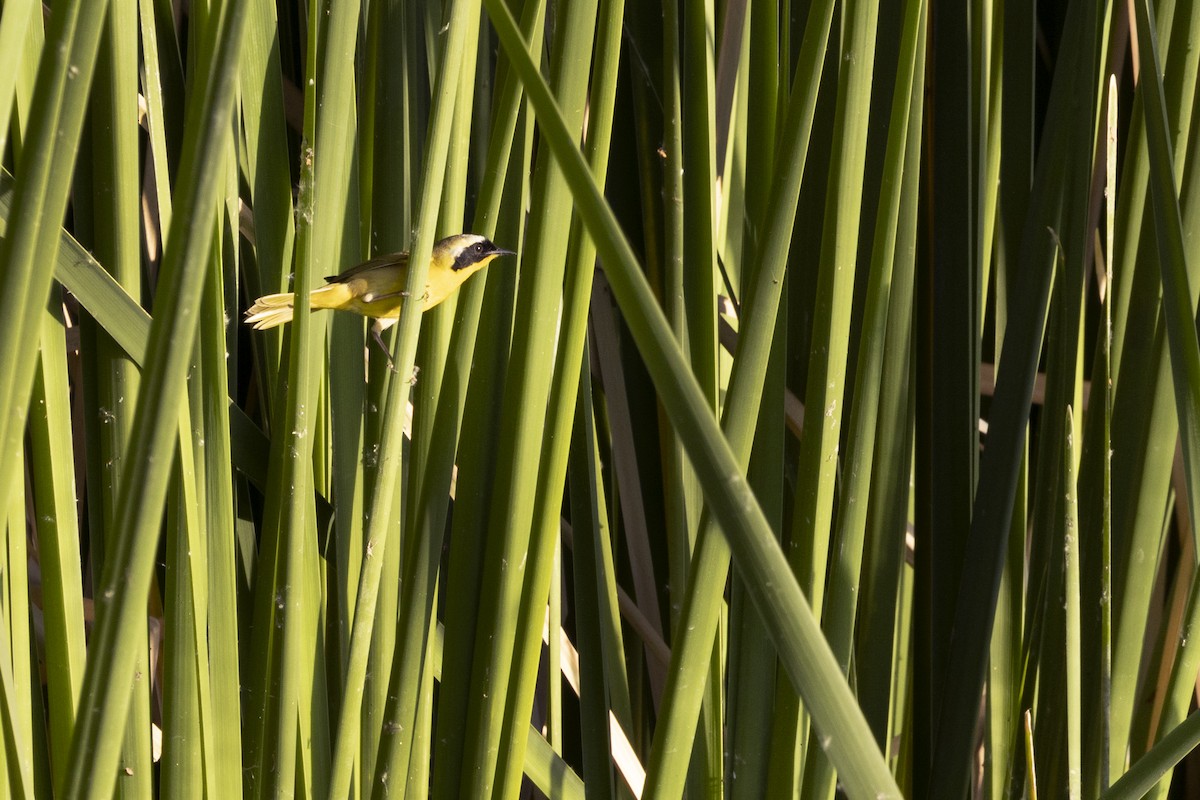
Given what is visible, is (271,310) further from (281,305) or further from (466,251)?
(466,251)

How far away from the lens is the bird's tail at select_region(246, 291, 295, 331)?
27.8 inches

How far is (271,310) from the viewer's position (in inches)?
28.3

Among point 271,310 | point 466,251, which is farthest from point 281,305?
point 466,251

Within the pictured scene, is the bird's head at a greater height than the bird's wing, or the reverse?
the bird's wing

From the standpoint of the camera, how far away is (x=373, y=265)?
715 mm

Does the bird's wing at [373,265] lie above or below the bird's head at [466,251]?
above

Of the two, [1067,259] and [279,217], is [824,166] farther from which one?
[279,217]

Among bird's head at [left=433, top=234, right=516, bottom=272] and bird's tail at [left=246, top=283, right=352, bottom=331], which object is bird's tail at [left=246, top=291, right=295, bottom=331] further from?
bird's head at [left=433, top=234, right=516, bottom=272]

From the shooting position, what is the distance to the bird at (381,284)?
67 cm

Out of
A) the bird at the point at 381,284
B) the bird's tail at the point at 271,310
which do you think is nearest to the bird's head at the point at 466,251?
the bird at the point at 381,284

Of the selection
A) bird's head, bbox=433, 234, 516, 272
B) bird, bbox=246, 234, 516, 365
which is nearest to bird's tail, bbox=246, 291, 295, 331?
bird, bbox=246, 234, 516, 365

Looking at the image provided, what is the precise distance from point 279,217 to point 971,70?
512 mm

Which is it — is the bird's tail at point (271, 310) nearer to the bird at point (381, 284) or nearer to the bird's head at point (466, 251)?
the bird at point (381, 284)

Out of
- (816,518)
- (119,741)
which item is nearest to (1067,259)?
(816,518)
